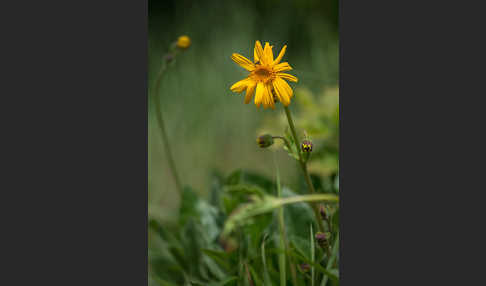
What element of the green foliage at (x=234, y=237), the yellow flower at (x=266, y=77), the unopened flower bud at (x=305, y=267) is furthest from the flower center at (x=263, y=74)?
the unopened flower bud at (x=305, y=267)

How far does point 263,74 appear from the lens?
925mm

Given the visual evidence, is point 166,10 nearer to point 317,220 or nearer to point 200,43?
point 200,43

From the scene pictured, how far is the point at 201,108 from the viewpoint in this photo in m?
1.26

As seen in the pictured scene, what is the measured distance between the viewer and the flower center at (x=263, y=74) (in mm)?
921

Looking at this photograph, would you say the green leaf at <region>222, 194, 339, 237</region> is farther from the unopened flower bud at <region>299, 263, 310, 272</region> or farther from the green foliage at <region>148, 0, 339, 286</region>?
the unopened flower bud at <region>299, 263, 310, 272</region>

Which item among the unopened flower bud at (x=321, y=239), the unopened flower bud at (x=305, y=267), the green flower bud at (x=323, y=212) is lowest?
the unopened flower bud at (x=305, y=267)

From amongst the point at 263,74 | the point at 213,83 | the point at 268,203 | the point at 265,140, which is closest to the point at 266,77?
the point at 263,74

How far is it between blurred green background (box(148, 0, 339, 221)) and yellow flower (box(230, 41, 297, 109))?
180mm

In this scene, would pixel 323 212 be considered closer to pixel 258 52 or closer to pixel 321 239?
pixel 321 239

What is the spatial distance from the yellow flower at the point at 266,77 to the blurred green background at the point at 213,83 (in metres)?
0.18

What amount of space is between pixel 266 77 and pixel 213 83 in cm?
34

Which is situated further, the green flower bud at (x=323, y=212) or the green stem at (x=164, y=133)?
the green stem at (x=164, y=133)

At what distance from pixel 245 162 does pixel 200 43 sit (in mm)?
283

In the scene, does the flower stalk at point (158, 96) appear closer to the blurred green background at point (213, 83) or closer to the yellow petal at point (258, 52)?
the blurred green background at point (213, 83)
